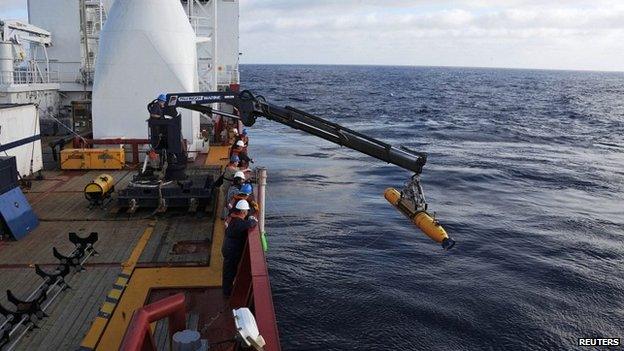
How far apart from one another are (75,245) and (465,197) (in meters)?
16.6

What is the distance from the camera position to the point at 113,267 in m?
8.78

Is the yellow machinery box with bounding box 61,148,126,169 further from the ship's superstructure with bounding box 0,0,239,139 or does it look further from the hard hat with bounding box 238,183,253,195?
the hard hat with bounding box 238,183,253,195

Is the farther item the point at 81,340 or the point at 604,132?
the point at 604,132

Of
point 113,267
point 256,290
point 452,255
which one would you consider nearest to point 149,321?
point 256,290

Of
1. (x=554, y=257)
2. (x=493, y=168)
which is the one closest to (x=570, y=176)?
(x=493, y=168)

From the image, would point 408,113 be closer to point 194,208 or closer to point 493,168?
→ point 493,168

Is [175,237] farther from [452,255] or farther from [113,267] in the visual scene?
[452,255]

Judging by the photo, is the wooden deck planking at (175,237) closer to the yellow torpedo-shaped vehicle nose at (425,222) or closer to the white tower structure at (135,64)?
the yellow torpedo-shaped vehicle nose at (425,222)

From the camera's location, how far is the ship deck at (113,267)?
6.88 m

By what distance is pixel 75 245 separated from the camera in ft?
31.5

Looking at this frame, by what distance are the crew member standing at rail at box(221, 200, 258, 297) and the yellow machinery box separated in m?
9.64

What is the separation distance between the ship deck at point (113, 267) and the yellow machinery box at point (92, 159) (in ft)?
9.54

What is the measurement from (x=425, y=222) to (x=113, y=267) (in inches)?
218

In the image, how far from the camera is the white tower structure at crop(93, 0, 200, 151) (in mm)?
16734
